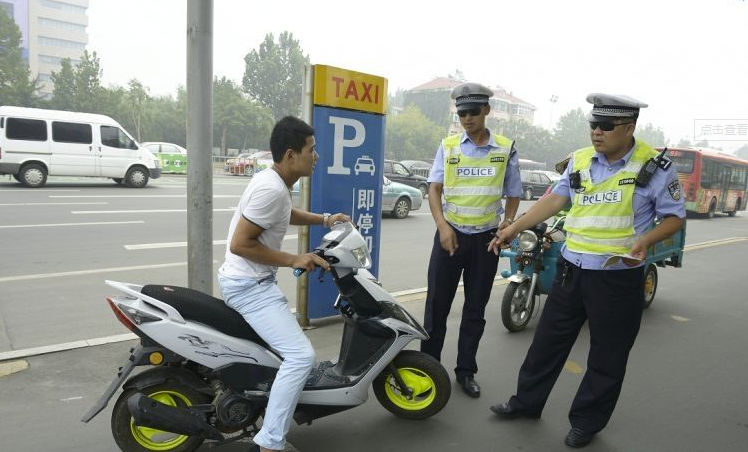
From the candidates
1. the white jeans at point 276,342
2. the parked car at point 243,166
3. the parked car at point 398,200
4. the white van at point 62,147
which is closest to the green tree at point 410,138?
the parked car at point 243,166

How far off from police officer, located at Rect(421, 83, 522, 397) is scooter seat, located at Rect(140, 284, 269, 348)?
1374 mm

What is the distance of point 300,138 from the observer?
2.54 metres

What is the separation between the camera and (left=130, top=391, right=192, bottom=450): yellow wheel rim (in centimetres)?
255

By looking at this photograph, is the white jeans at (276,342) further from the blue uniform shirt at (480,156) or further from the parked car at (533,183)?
the parked car at (533,183)

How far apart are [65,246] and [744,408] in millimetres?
8251

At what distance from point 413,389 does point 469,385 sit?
0.64 m

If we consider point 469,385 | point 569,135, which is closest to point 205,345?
point 469,385

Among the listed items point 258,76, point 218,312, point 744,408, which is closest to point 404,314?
point 218,312

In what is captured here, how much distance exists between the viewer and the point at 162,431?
2623mm

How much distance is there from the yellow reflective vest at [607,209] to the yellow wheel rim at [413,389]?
1.16 m

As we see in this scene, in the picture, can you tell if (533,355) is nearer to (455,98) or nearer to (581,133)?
(455,98)

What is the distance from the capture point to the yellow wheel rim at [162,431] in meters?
2.55

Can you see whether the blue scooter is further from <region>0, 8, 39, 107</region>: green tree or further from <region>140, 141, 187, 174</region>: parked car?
<region>0, 8, 39, 107</region>: green tree

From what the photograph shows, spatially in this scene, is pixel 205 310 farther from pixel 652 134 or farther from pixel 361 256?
pixel 652 134
